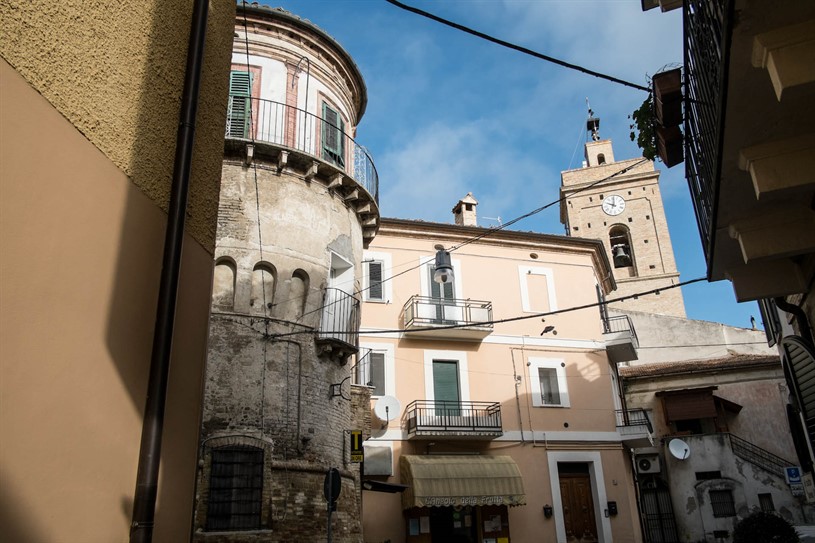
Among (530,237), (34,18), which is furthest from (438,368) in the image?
(34,18)

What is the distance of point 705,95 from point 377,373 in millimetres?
Answer: 17258

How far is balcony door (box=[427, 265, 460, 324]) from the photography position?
77.2 ft

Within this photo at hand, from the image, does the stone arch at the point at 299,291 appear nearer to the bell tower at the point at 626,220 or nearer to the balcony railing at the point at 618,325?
the balcony railing at the point at 618,325

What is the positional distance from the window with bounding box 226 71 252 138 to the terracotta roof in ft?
72.5

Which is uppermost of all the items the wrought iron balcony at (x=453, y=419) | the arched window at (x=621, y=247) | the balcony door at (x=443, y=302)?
the arched window at (x=621, y=247)

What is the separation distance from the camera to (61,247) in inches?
161

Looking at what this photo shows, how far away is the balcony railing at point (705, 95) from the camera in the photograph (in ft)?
17.1

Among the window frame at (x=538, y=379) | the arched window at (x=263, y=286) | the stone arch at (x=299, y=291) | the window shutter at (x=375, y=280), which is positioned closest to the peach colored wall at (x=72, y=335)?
the arched window at (x=263, y=286)

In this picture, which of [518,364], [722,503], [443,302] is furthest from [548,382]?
[722,503]

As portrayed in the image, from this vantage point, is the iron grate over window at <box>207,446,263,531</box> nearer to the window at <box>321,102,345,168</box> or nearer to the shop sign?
the window at <box>321,102,345,168</box>

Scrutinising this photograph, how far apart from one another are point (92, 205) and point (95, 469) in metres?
1.70

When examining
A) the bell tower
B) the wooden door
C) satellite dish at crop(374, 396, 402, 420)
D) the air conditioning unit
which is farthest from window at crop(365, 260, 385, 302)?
the bell tower

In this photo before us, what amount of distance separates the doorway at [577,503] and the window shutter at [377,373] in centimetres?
722

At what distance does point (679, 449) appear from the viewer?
27.2 meters
